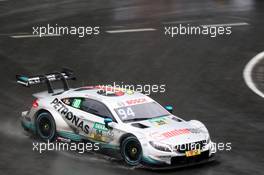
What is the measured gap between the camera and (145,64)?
2522cm

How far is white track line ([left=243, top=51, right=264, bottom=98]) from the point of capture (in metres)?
22.5

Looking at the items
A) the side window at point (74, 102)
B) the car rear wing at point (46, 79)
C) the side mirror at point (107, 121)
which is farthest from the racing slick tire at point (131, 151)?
the car rear wing at point (46, 79)

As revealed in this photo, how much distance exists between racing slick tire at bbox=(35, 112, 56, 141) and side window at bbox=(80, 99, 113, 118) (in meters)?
0.95

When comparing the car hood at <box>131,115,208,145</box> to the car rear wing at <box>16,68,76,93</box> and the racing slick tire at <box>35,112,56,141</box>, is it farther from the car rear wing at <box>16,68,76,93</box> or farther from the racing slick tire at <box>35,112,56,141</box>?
the car rear wing at <box>16,68,76,93</box>

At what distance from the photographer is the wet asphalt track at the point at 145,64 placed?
57.6 ft

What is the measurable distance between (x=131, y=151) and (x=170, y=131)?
96cm

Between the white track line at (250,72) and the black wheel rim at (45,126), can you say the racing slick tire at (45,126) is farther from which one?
the white track line at (250,72)

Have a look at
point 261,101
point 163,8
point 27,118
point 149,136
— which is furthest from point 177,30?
point 149,136

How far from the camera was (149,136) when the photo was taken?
16.7m

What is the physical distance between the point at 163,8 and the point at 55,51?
229 inches

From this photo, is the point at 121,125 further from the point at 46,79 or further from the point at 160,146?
the point at 46,79

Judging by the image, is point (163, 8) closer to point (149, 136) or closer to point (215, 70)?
point (215, 70)

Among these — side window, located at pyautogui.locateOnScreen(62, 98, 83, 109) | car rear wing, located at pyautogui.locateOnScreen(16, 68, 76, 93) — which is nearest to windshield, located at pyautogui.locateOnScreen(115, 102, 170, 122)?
side window, located at pyautogui.locateOnScreen(62, 98, 83, 109)

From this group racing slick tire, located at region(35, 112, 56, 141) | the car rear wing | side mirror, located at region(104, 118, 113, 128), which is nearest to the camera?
side mirror, located at region(104, 118, 113, 128)
